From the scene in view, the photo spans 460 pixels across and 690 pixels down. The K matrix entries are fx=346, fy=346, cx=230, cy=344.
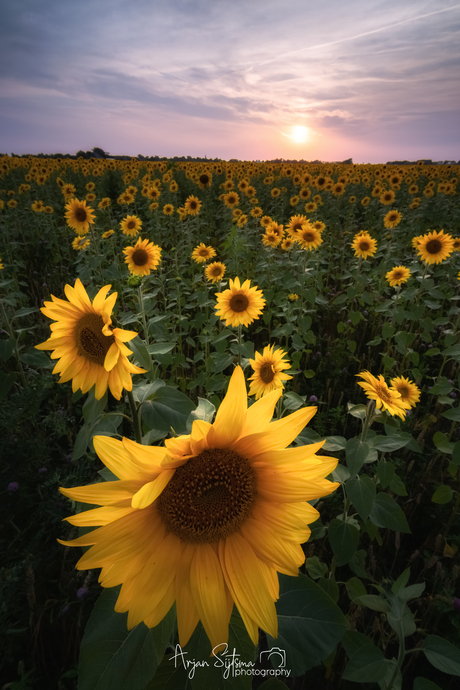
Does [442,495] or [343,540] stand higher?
[343,540]

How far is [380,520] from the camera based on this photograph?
162cm

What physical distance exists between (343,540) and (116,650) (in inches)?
44.1

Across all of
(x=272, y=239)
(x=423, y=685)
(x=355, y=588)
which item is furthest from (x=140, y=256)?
(x=423, y=685)

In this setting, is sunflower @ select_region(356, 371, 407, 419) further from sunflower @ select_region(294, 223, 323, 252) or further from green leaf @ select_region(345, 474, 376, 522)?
sunflower @ select_region(294, 223, 323, 252)

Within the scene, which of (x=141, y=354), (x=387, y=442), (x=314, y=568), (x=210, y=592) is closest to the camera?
(x=210, y=592)

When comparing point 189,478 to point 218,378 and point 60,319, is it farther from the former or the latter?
point 218,378

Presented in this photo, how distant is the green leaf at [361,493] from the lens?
1485 millimetres

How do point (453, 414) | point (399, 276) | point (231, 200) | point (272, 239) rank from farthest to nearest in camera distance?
1. point (231, 200)
2. point (272, 239)
3. point (399, 276)
4. point (453, 414)

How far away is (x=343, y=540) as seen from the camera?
5.21ft

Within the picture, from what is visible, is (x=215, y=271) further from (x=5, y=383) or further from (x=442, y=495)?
(x=442, y=495)

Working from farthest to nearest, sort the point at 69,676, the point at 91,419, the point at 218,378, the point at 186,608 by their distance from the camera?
the point at 218,378 → the point at 69,676 → the point at 91,419 → the point at 186,608

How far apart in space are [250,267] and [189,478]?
20.2 ft

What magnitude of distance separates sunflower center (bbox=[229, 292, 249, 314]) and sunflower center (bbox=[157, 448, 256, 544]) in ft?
8.23

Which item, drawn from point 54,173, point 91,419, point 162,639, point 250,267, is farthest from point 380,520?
point 54,173
